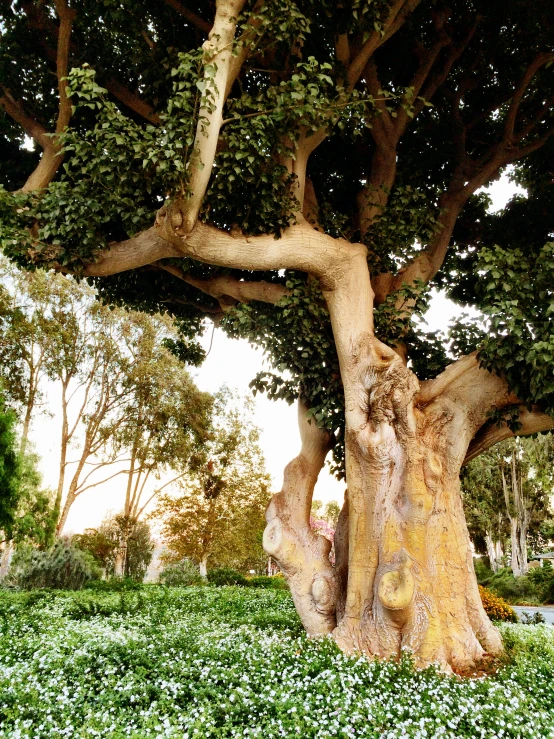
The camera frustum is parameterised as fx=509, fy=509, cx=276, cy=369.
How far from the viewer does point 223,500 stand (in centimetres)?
2606

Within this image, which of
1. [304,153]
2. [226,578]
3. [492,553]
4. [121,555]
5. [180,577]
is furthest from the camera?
[492,553]

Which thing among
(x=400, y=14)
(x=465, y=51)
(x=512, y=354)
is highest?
(x=465, y=51)

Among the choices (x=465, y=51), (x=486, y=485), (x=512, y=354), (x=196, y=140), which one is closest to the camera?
(x=196, y=140)

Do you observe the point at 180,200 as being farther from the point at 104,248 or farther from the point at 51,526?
the point at 51,526

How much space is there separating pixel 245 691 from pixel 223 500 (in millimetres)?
22061

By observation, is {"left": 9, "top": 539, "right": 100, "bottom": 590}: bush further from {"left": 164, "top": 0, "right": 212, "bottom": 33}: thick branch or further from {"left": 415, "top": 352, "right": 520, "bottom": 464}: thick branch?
{"left": 164, "top": 0, "right": 212, "bottom": 33}: thick branch

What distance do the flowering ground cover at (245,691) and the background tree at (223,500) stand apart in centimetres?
1869

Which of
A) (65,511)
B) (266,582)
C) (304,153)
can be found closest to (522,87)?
(304,153)

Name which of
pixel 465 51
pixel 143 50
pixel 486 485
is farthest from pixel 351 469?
pixel 486 485

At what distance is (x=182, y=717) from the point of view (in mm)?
4023

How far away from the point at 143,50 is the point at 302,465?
250 inches

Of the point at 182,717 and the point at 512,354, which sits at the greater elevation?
the point at 512,354

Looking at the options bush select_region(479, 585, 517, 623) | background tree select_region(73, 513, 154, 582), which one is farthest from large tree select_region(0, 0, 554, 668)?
background tree select_region(73, 513, 154, 582)

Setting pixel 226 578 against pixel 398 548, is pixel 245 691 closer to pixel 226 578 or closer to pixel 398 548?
pixel 398 548
